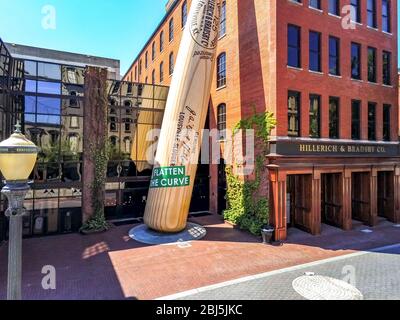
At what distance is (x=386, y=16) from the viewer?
60.3 feet

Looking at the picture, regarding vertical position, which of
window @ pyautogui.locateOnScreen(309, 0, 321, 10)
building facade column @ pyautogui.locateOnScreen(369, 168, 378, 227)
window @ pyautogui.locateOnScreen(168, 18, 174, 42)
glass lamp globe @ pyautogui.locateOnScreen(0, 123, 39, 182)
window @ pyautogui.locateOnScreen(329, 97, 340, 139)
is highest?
window @ pyautogui.locateOnScreen(168, 18, 174, 42)

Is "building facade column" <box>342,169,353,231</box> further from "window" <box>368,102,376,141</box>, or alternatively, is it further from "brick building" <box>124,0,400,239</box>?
"window" <box>368,102,376,141</box>

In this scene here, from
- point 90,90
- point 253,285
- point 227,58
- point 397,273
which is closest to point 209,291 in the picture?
point 253,285

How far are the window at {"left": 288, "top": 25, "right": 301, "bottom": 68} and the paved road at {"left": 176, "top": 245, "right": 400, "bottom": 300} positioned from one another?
1002 centimetres

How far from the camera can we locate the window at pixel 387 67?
716 inches

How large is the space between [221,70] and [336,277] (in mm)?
14630

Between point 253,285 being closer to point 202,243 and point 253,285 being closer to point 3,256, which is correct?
point 202,243

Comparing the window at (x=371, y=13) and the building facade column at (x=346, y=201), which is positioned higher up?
the window at (x=371, y=13)

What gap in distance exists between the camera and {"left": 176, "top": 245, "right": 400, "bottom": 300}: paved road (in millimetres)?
8398

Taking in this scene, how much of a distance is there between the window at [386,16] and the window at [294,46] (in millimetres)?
7704

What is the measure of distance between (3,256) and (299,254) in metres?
12.7

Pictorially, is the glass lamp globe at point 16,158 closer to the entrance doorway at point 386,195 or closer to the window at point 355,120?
the window at point 355,120

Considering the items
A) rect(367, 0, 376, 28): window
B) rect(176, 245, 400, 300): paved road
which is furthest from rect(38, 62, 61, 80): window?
rect(367, 0, 376, 28): window

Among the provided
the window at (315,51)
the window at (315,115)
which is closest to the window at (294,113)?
the window at (315,115)
